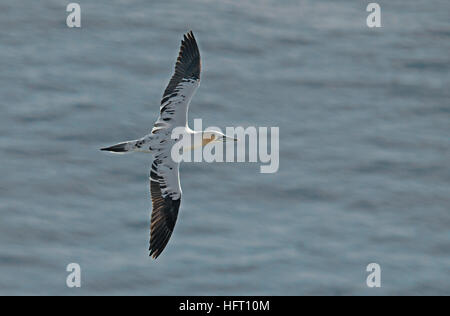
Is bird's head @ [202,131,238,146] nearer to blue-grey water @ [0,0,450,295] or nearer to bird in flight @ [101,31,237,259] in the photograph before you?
bird in flight @ [101,31,237,259]

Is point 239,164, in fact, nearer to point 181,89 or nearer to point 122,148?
point 181,89

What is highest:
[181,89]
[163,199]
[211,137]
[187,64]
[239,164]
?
[187,64]

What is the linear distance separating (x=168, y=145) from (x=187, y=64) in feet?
5.84

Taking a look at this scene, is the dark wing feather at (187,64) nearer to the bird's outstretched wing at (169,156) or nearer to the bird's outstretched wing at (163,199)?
the bird's outstretched wing at (169,156)

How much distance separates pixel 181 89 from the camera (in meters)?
23.0

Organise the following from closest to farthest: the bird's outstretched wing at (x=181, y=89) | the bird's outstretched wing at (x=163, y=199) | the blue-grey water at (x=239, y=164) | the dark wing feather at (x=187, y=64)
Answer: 1. the bird's outstretched wing at (x=163, y=199)
2. the bird's outstretched wing at (x=181, y=89)
3. the dark wing feather at (x=187, y=64)
4. the blue-grey water at (x=239, y=164)

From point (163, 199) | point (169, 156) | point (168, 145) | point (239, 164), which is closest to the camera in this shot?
point (163, 199)

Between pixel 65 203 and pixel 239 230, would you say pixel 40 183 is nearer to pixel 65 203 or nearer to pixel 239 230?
pixel 65 203

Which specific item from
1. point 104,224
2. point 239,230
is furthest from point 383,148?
point 104,224

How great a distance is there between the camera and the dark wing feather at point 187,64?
2312 centimetres

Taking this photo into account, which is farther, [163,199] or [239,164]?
[239,164]

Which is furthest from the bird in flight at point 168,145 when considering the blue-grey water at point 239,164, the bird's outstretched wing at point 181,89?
the blue-grey water at point 239,164

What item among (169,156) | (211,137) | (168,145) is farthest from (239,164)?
(169,156)

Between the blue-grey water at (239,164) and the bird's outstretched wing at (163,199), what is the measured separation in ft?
8.88
